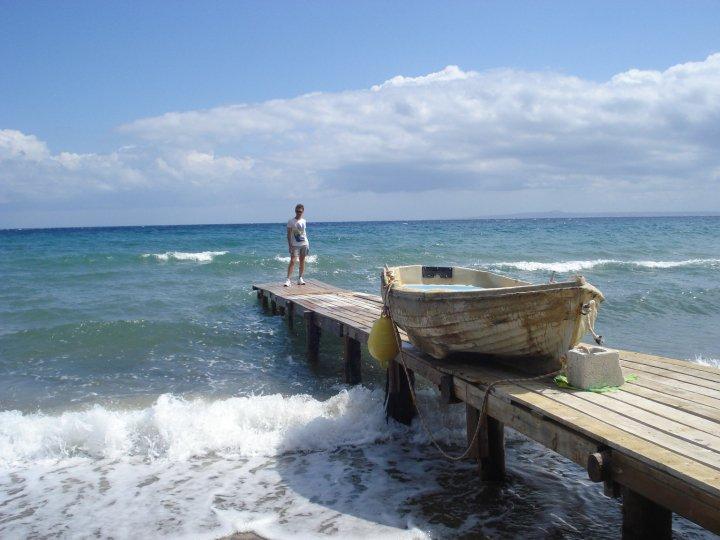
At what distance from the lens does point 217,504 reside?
5223mm

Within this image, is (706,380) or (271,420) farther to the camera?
(271,420)

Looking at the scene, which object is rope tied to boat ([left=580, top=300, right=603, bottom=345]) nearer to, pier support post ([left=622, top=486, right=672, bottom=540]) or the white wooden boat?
the white wooden boat

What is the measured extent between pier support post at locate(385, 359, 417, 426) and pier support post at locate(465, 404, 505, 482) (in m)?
1.59

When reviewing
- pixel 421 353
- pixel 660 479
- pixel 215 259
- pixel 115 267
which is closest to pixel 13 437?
pixel 421 353

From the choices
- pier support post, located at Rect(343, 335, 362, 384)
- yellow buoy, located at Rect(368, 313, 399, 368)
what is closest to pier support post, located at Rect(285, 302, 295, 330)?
pier support post, located at Rect(343, 335, 362, 384)

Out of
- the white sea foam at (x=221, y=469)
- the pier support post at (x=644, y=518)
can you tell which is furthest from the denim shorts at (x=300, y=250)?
the pier support post at (x=644, y=518)

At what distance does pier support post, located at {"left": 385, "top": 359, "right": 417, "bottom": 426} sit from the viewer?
7.05 m

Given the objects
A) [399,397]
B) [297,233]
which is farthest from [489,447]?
→ [297,233]

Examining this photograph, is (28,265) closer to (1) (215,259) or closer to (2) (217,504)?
(1) (215,259)

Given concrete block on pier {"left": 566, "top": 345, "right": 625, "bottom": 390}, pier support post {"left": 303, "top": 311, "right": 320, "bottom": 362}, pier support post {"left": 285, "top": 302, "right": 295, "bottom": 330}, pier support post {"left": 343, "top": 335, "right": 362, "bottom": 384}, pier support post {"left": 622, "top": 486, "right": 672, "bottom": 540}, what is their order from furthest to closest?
pier support post {"left": 285, "top": 302, "right": 295, "bottom": 330}, pier support post {"left": 303, "top": 311, "right": 320, "bottom": 362}, pier support post {"left": 343, "top": 335, "right": 362, "bottom": 384}, concrete block on pier {"left": 566, "top": 345, "right": 625, "bottom": 390}, pier support post {"left": 622, "top": 486, "right": 672, "bottom": 540}

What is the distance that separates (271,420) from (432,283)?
2.86 meters

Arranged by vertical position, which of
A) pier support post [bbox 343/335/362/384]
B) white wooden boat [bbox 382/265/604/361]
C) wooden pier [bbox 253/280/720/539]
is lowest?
pier support post [bbox 343/335/362/384]

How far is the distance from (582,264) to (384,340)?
22508mm

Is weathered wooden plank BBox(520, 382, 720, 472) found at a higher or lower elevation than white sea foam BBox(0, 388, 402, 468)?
higher
